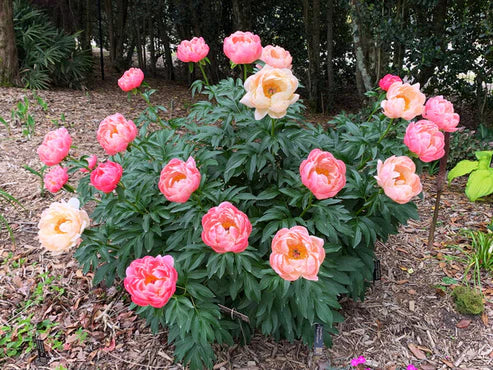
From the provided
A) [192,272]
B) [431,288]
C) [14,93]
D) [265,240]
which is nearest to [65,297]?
[192,272]

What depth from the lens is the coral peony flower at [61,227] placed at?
1.52 m

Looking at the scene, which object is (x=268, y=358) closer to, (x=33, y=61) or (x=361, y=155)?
(x=361, y=155)

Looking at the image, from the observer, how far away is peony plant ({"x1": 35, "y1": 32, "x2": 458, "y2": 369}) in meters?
1.39

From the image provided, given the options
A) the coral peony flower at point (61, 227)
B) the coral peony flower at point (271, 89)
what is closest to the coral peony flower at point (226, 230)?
the coral peony flower at point (271, 89)

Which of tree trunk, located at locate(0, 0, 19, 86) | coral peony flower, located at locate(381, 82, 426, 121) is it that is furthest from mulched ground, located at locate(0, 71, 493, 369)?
tree trunk, located at locate(0, 0, 19, 86)

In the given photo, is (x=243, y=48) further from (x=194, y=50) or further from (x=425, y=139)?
(x=425, y=139)

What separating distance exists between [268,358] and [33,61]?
16.4ft

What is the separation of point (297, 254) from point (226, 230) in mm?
236

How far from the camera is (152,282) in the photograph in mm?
1377

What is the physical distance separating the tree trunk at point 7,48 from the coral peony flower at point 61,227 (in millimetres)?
4375

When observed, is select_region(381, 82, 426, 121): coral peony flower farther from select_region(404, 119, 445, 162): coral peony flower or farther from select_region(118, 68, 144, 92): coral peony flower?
select_region(118, 68, 144, 92): coral peony flower

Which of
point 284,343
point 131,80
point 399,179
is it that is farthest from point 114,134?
point 284,343

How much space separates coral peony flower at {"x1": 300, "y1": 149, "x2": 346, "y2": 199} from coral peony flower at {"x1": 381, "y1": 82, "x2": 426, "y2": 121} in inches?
16.3

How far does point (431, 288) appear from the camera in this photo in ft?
8.34
